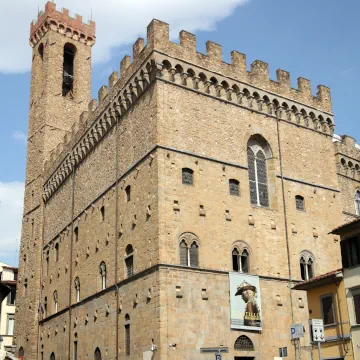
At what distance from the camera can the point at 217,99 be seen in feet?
91.9

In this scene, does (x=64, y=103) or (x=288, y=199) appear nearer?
(x=288, y=199)

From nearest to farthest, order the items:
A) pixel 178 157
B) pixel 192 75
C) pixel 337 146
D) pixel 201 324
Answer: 1. pixel 201 324
2. pixel 178 157
3. pixel 192 75
4. pixel 337 146

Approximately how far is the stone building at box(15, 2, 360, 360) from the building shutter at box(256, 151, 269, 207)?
0.07 metres

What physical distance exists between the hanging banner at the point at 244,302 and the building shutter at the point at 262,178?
427cm

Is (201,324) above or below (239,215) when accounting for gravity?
below

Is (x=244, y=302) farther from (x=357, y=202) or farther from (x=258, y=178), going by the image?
(x=357, y=202)

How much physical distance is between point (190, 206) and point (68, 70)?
2431 cm

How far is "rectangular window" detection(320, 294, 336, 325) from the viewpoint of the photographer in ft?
72.7

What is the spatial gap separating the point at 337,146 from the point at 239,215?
32.4 feet

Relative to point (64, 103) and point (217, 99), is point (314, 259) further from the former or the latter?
point (64, 103)

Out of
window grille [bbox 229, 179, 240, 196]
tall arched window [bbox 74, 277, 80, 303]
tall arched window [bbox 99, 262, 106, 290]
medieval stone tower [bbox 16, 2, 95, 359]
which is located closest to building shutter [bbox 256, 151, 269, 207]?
window grille [bbox 229, 179, 240, 196]

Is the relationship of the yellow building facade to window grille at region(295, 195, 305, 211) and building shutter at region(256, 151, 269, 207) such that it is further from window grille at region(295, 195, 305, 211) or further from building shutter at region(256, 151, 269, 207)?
window grille at region(295, 195, 305, 211)

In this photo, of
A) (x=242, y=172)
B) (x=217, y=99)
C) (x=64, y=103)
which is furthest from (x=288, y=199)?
(x=64, y=103)

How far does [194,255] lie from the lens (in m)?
24.6
